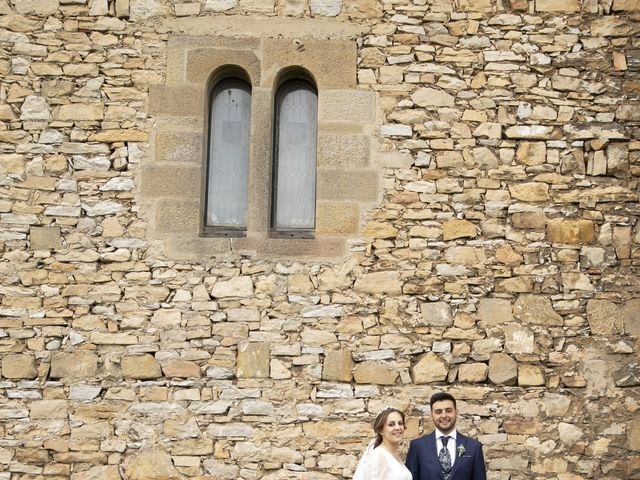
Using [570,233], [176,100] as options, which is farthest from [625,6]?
[176,100]

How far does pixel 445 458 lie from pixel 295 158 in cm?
265

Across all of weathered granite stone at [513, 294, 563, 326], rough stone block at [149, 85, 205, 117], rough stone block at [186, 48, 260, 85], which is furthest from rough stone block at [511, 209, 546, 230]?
rough stone block at [149, 85, 205, 117]

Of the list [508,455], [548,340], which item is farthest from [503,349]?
[508,455]

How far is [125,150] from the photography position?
261 inches

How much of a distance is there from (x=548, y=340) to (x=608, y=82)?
6.79ft

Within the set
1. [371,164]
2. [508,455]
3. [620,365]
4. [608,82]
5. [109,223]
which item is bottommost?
[508,455]

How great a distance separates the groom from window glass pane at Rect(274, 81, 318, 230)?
75.5 inches

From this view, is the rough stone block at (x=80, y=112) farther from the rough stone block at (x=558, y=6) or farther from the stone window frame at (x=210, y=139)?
the rough stone block at (x=558, y=6)

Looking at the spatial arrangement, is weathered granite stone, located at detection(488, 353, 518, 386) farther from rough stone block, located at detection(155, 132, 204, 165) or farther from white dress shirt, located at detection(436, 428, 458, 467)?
rough stone block, located at detection(155, 132, 204, 165)

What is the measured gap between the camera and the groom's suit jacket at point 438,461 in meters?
5.46

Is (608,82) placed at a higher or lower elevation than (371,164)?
higher

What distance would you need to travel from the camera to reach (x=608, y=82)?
22.0 ft

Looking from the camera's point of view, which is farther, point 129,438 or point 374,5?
point 374,5

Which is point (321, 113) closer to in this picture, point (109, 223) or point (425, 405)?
point (109, 223)
